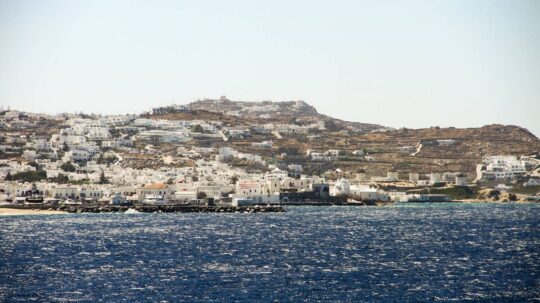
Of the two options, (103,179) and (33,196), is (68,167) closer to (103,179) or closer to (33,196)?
(103,179)

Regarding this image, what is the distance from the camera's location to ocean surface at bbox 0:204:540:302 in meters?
47.8

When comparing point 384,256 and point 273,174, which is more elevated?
point 273,174

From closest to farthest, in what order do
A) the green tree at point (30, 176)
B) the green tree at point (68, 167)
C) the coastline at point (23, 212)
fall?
the coastline at point (23, 212), the green tree at point (30, 176), the green tree at point (68, 167)

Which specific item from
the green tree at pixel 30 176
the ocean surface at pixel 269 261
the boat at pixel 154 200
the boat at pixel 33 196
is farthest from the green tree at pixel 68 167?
the ocean surface at pixel 269 261

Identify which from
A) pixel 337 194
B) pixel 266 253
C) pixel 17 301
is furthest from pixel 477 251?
pixel 337 194

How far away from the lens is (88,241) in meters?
77.8

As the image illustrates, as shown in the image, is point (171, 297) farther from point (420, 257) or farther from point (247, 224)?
point (247, 224)

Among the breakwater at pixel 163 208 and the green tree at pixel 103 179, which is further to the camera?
the green tree at pixel 103 179

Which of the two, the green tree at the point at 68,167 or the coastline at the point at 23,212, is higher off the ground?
the green tree at the point at 68,167

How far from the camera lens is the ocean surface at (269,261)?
4781 cm

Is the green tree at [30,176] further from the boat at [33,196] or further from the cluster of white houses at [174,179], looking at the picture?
the boat at [33,196]

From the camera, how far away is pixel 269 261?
6203 centimetres

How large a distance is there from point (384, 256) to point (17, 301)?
2985 centimetres

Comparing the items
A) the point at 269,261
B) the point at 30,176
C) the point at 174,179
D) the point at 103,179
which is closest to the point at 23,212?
the point at 103,179
